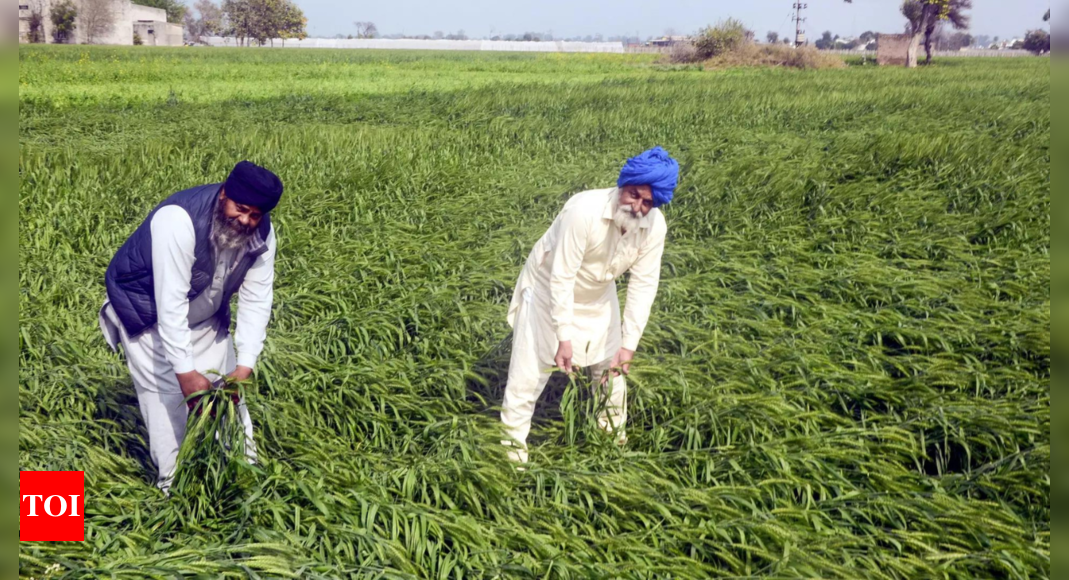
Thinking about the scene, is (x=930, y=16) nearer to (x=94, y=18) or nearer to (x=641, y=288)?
(x=641, y=288)

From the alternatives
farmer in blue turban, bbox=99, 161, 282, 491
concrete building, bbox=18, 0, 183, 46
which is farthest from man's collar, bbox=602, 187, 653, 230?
concrete building, bbox=18, 0, 183, 46

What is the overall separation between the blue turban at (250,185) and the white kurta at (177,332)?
0.19 meters

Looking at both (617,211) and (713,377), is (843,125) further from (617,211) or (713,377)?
(617,211)

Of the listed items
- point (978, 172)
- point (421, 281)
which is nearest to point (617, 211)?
point (421, 281)

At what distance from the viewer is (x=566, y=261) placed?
310cm

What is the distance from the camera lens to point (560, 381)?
3.91 meters

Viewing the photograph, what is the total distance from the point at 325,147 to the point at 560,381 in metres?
6.46

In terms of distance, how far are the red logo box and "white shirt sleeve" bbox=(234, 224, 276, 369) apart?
2.25 ft

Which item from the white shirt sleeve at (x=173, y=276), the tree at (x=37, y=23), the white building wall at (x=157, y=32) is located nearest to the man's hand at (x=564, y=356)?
the white shirt sleeve at (x=173, y=276)

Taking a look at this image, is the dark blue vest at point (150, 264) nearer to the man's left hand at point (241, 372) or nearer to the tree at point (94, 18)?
the man's left hand at point (241, 372)

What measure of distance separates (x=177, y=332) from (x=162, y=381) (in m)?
0.36

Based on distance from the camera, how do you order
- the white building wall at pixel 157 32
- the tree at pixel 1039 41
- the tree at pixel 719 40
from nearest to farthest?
the tree at pixel 1039 41, the tree at pixel 719 40, the white building wall at pixel 157 32

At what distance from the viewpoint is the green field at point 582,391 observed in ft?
8.44

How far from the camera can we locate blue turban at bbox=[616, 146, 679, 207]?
9.51 feet
